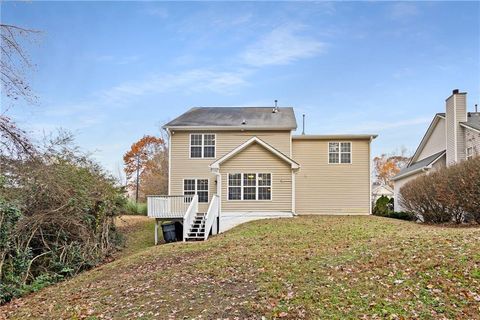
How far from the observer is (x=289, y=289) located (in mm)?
6441

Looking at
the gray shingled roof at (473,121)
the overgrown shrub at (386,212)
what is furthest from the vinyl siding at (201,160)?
the gray shingled roof at (473,121)

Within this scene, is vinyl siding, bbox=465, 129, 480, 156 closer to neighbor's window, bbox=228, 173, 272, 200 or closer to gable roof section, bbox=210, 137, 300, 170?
gable roof section, bbox=210, 137, 300, 170

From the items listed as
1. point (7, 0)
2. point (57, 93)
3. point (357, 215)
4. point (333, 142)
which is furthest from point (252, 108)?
point (7, 0)

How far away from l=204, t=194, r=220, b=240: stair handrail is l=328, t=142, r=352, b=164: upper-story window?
22.9ft

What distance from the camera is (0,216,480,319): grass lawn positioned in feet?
18.2

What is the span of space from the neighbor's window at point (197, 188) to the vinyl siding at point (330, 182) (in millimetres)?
5017

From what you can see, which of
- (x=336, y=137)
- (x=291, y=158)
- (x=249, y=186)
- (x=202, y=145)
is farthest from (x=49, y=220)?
(x=336, y=137)

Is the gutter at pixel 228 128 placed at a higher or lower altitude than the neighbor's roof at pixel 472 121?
lower

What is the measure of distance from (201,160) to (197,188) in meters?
1.53

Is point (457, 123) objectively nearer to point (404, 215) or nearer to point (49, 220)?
point (404, 215)

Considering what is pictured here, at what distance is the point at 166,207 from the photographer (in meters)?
15.6

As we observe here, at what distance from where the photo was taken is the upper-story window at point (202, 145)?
19656 mm

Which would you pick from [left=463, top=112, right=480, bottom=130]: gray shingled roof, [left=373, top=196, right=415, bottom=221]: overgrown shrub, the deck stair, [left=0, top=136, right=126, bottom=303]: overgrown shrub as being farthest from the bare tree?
[left=463, top=112, right=480, bottom=130]: gray shingled roof

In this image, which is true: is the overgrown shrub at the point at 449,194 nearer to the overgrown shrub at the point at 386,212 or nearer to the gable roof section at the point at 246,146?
the overgrown shrub at the point at 386,212
